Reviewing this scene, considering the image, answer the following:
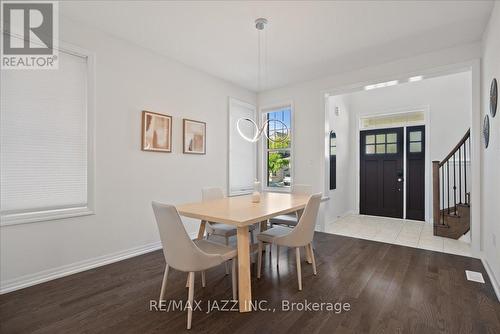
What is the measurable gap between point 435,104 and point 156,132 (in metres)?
5.36

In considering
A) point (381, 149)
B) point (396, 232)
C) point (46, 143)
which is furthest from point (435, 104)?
point (46, 143)

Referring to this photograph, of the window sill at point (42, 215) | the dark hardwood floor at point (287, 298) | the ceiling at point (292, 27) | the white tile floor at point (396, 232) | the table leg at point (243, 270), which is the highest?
the ceiling at point (292, 27)

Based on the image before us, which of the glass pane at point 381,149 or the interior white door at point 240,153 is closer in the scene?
the interior white door at point 240,153

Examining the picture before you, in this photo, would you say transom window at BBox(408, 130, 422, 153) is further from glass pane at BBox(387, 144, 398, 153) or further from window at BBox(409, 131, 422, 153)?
glass pane at BBox(387, 144, 398, 153)

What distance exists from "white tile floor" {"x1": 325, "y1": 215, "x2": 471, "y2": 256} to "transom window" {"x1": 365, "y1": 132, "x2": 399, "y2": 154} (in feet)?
5.06

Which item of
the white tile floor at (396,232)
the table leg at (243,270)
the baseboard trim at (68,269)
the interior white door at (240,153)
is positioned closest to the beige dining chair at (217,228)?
the table leg at (243,270)

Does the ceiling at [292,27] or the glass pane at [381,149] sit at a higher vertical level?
the ceiling at [292,27]

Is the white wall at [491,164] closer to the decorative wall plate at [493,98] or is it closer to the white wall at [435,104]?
the decorative wall plate at [493,98]

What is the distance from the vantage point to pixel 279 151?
520 centimetres

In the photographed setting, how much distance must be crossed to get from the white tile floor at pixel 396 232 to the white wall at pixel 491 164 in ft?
1.99

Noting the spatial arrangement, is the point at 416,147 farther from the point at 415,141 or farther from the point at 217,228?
the point at 217,228

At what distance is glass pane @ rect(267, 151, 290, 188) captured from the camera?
16.8 feet

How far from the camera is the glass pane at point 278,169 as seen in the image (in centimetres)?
512

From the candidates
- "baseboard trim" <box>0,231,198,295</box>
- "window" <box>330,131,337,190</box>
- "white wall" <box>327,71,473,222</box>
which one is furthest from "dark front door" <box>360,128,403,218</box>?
"baseboard trim" <box>0,231,198,295</box>
